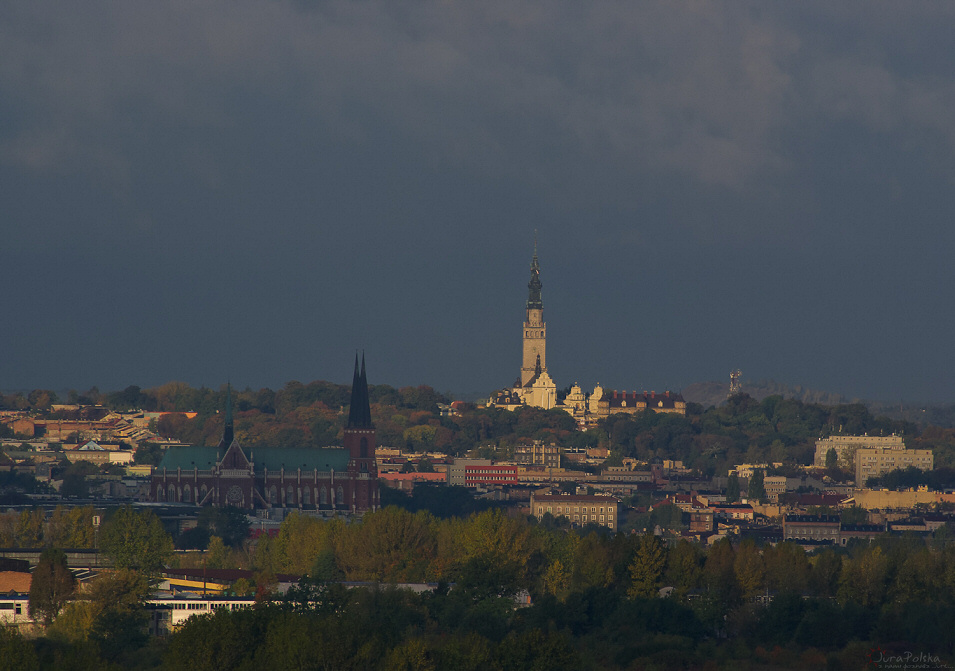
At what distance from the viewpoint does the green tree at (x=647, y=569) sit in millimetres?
96000

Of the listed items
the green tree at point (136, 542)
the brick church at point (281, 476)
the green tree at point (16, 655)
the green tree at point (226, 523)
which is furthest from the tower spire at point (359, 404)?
the green tree at point (16, 655)

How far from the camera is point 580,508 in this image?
193625 millimetres

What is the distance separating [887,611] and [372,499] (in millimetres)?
96310

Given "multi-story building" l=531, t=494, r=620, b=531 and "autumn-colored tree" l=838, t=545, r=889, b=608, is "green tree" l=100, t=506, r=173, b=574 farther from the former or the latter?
"multi-story building" l=531, t=494, r=620, b=531

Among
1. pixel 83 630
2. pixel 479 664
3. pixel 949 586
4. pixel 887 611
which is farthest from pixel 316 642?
pixel 949 586

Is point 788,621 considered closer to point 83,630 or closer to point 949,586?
point 949,586

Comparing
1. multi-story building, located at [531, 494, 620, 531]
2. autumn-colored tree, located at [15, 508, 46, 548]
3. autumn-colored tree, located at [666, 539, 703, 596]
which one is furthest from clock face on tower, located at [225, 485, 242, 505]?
autumn-colored tree, located at [666, 539, 703, 596]

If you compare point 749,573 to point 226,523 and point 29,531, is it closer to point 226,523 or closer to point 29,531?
point 29,531

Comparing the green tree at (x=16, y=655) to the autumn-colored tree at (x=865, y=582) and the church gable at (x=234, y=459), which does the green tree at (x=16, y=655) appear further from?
the church gable at (x=234, y=459)

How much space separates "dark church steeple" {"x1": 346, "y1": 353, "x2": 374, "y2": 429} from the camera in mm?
183875

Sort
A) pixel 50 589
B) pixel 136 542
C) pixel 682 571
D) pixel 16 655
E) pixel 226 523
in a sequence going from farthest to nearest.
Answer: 1. pixel 226 523
2. pixel 136 542
3. pixel 682 571
4. pixel 50 589
5. pixel 16 655

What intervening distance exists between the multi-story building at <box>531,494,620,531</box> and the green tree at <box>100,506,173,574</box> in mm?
65156

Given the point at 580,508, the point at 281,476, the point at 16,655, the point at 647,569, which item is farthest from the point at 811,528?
the point at 16,655

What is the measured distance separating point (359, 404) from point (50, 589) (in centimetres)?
10046
